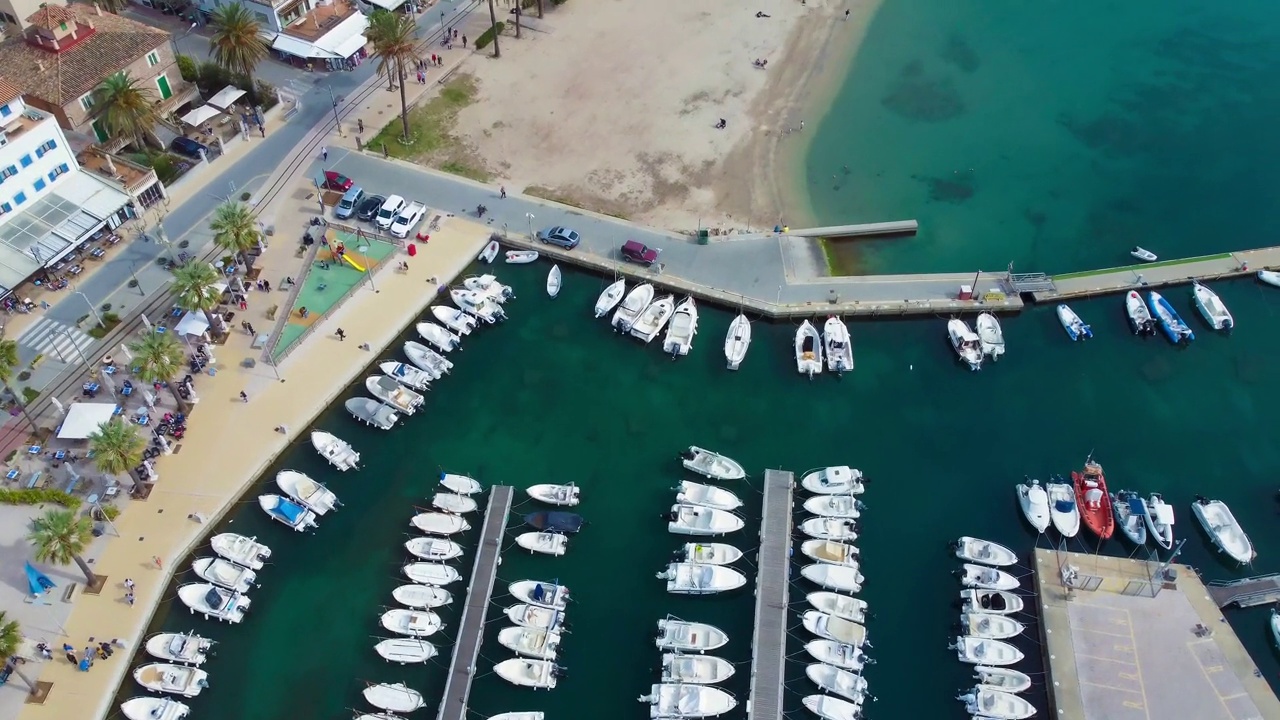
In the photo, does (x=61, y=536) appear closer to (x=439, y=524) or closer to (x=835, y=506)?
(x=439, y=524)

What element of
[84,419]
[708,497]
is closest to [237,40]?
[84,419]

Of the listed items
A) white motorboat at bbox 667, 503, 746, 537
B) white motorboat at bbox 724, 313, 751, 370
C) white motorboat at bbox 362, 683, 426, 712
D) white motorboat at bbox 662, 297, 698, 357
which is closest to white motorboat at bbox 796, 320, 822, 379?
white motorboat at bbox 724, 313, 751, 370

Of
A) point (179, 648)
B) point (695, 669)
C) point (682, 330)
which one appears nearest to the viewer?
point (695, 669)

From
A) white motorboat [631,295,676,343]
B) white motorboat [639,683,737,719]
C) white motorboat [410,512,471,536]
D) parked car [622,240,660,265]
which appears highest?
A: parked car [622,240,660,265]

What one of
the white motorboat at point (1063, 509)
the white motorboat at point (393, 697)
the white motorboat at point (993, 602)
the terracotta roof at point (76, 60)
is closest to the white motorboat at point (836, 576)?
the white motorboat at point (993, 602)

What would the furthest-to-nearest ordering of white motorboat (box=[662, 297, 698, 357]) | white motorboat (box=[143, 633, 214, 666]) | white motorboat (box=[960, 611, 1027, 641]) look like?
white motorboat (box=[662, 297, 698, 357]), white motorboat (box=[960, 611, 1027, 641]), white motorboat (box=[143, 633, 214, 666])

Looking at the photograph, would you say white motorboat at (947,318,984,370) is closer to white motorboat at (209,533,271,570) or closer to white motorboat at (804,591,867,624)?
white motorboat at (804,591,867,624)

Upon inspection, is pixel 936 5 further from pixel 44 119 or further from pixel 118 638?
pixel 118 638
